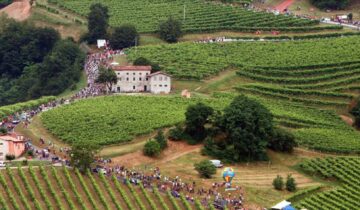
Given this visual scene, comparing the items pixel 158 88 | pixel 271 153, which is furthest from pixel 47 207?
pixel 158 88

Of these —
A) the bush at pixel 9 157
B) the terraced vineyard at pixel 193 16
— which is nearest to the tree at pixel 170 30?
the terraced vineyard at pixel 193 16

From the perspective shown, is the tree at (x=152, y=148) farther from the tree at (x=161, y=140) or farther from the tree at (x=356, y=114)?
the tree at (x=356, y=114)

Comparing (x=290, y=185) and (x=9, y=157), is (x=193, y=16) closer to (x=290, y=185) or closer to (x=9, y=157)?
(x=290, y=185)

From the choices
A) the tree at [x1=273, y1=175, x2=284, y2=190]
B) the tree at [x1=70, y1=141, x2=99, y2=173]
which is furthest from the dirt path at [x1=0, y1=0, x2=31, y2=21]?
the tree at [x1=273, y1=175, x2=284, y2=190]

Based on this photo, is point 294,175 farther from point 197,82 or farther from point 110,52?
point 110,52

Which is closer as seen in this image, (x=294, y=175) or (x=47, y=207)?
(x=47, y=207)

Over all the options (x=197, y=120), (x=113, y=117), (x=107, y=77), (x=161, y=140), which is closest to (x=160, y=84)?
(x=107, y=77)
